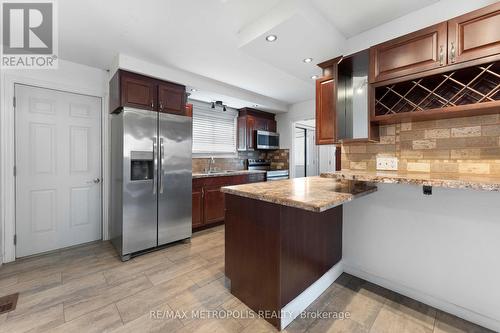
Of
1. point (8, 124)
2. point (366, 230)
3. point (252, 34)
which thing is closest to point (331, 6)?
point (252, 34)

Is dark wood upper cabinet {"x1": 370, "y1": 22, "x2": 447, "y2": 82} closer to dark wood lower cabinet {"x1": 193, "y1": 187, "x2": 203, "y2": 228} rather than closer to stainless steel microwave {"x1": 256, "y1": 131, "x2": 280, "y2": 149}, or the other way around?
dark wood lower cabinet {"x1": 193, "y1": 187, "x2": 203, "y2": 228}

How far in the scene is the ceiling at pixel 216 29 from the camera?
1.78m

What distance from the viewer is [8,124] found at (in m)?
2.48

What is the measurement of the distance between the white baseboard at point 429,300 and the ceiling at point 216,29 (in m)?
2.33

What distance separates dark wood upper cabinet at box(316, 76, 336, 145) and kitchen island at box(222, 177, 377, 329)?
0.53 m

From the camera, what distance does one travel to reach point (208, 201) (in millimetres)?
3635

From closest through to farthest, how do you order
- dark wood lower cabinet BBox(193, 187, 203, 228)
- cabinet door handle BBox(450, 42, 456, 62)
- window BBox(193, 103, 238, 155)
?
cabinet door handle BBox(450, 42, 456, 62) → dark wood lower cabinet BBox(193, 187, 203, 228) → window BBox(193, 103, 238, 155)

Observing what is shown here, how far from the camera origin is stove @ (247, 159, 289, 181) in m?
4.71

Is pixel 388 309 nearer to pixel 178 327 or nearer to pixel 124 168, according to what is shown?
pixel 178 327

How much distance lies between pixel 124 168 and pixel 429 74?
3.07m

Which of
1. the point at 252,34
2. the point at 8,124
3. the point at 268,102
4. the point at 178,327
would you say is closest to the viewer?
the point at 178,327

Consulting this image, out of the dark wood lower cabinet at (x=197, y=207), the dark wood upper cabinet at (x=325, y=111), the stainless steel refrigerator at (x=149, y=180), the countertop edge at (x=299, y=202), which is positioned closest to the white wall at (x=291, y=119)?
the dark wood lower cabinet at (x=197, y=207)

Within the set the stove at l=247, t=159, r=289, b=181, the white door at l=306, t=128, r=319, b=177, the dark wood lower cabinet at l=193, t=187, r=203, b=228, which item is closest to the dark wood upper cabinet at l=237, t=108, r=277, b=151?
the stove at l=247, t=159, r=289, b=181

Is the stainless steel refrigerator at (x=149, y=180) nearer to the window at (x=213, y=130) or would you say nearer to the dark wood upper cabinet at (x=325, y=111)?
the window at (x=213, y=130)
